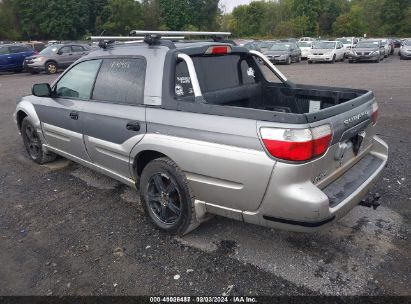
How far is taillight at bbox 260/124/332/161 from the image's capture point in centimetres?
250

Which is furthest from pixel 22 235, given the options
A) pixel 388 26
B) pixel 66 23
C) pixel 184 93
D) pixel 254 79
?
pixel 388 26

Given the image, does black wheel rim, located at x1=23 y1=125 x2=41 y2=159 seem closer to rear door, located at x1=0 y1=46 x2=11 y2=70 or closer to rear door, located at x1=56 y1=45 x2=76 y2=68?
rear door, located at x1=56 y1=45 x2=76 y2=68

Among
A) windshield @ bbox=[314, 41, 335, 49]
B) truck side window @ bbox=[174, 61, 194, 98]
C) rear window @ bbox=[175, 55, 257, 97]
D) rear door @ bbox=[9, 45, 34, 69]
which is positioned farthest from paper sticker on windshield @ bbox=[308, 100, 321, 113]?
windshield @ bbox=[314, 41, 335, 49]

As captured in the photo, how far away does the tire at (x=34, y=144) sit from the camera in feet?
17.6

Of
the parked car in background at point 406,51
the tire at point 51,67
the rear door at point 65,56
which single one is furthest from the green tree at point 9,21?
the parked car in background at point 406,51

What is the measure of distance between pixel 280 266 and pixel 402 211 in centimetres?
174

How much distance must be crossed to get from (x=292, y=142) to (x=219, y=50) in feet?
5.50

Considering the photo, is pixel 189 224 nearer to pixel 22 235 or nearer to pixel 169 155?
pixel 169 155

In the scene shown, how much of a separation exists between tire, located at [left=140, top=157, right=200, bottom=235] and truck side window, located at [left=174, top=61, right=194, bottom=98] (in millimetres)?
648

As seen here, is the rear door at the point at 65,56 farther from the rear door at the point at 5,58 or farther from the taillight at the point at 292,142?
the taillight at the point at 292,142

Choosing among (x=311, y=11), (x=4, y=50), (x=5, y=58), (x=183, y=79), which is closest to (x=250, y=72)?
(x=183, y=79)

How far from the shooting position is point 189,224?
3240mm

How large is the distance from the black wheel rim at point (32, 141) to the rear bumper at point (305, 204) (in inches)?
153

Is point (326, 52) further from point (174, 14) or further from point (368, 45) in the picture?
point (174, 14)
